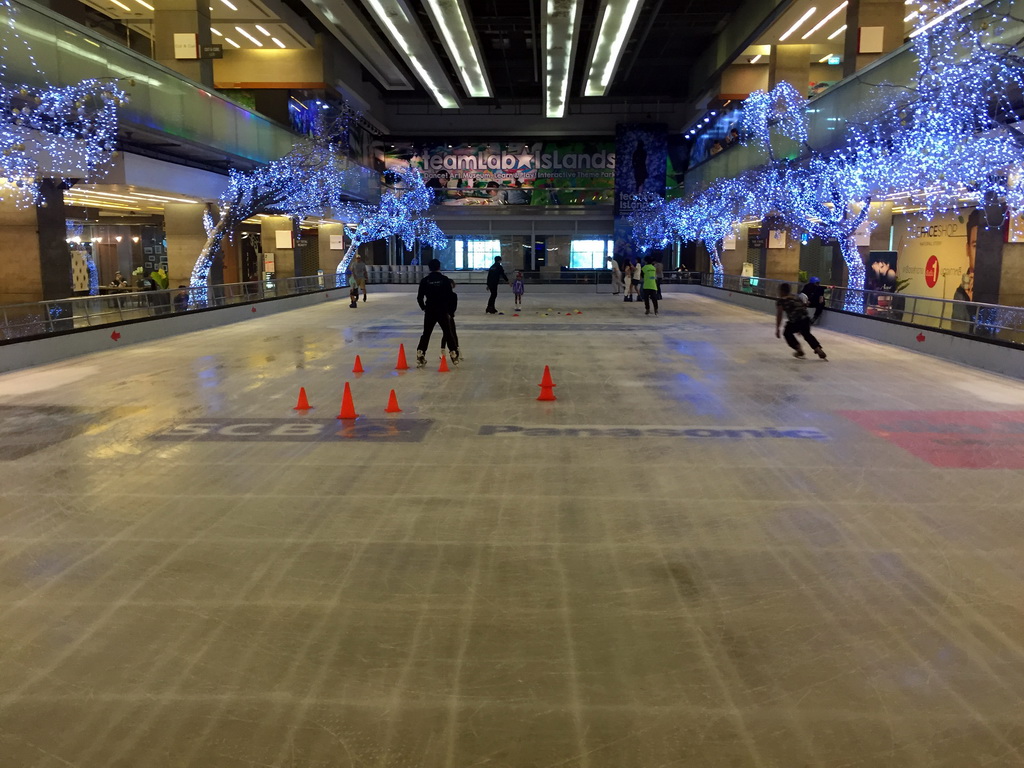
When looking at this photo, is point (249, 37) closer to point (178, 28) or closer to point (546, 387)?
point (178, 28)

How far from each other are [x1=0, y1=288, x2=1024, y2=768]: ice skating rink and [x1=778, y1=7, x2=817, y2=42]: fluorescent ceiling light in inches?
803

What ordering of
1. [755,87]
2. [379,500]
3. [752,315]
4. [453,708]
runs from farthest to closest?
[755,87] < [752,315] < [379,500] < [453,708]

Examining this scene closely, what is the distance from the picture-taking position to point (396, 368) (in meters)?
12.9

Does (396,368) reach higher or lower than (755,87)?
lower

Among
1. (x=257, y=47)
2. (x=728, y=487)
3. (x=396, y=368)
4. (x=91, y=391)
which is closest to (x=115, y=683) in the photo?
(x=728, y=487)

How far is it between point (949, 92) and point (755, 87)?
2246cm

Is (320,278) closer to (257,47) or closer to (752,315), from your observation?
(257,47)

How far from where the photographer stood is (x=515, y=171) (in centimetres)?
4712

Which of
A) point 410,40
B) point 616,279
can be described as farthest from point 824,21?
point 410,40

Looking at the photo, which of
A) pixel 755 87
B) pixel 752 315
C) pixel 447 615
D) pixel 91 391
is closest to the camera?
pixel 447 615

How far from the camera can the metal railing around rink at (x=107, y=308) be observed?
43.8 ft

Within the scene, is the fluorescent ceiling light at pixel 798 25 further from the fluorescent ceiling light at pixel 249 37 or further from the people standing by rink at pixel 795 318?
the fluorescent ceiling light at pixel 249 37

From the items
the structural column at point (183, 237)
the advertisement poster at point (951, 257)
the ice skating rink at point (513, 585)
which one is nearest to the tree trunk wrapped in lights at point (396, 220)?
the structural column at point (183, 237)

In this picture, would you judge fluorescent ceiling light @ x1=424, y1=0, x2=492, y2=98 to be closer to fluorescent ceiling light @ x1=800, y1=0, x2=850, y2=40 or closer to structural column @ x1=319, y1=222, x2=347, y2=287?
structural column @ x1=319, y1=222, x2=347, y2=287
